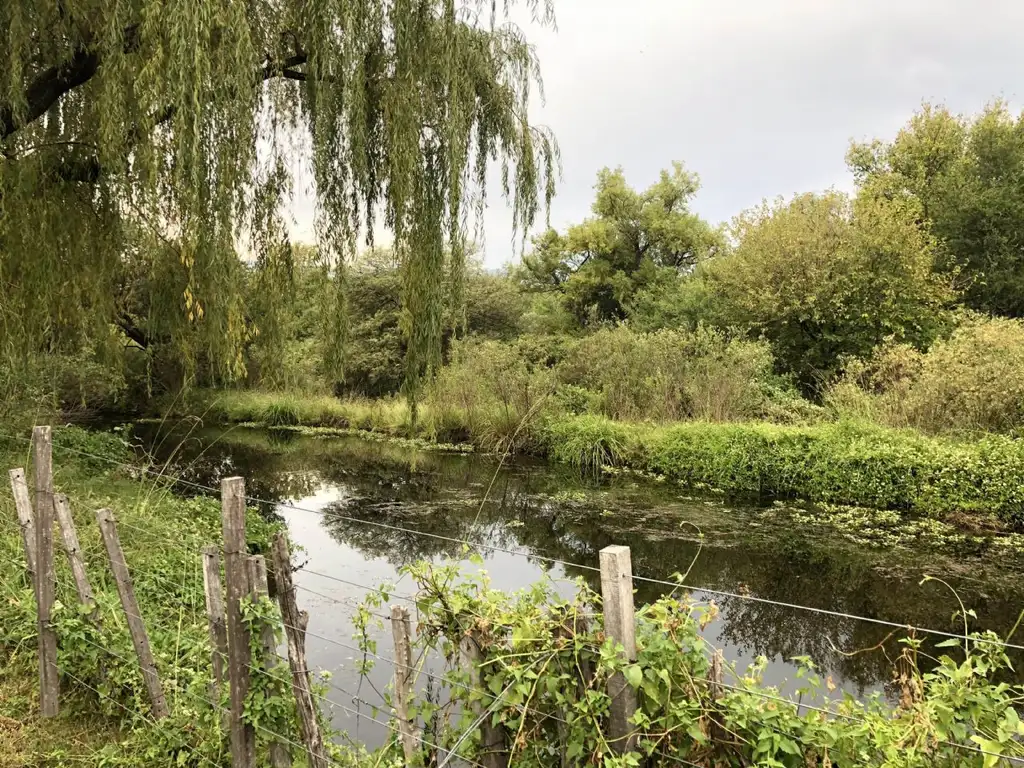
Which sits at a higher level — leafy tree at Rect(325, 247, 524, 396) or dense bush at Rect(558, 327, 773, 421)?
leafy tree at Rect(325, 247, 524, 396)

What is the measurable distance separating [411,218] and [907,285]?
13.3 meters

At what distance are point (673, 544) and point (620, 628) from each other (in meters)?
5.45

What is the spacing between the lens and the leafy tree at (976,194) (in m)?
16.5

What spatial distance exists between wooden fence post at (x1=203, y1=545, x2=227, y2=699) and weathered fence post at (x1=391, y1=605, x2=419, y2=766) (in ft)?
2.24

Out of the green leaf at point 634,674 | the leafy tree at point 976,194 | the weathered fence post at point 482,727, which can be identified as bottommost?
the weathered fence post at point 482,727

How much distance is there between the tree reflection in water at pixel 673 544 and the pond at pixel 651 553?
20 millimetres

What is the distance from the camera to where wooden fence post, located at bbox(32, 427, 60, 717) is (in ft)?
8.54

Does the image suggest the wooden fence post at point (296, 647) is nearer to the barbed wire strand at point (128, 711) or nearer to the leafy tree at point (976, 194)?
the barbed wire strand at point (128, 711)

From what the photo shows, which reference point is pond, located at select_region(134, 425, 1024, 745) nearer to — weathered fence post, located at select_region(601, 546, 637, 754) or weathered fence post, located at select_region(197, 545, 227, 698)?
weathered fence post, located at select_region(197, 545, 227, 698)

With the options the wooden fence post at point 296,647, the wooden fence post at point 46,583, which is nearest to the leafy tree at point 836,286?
the wooden fence post at point 296,647

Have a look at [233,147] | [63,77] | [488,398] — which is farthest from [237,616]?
[488,398]

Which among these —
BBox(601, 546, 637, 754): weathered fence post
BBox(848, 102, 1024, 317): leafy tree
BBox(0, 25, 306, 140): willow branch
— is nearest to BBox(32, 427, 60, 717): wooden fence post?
BBox(601, 546, 637, 754): weathered fence post

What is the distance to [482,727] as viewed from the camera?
1820mm

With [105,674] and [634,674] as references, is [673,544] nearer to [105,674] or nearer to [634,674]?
[105,674]
